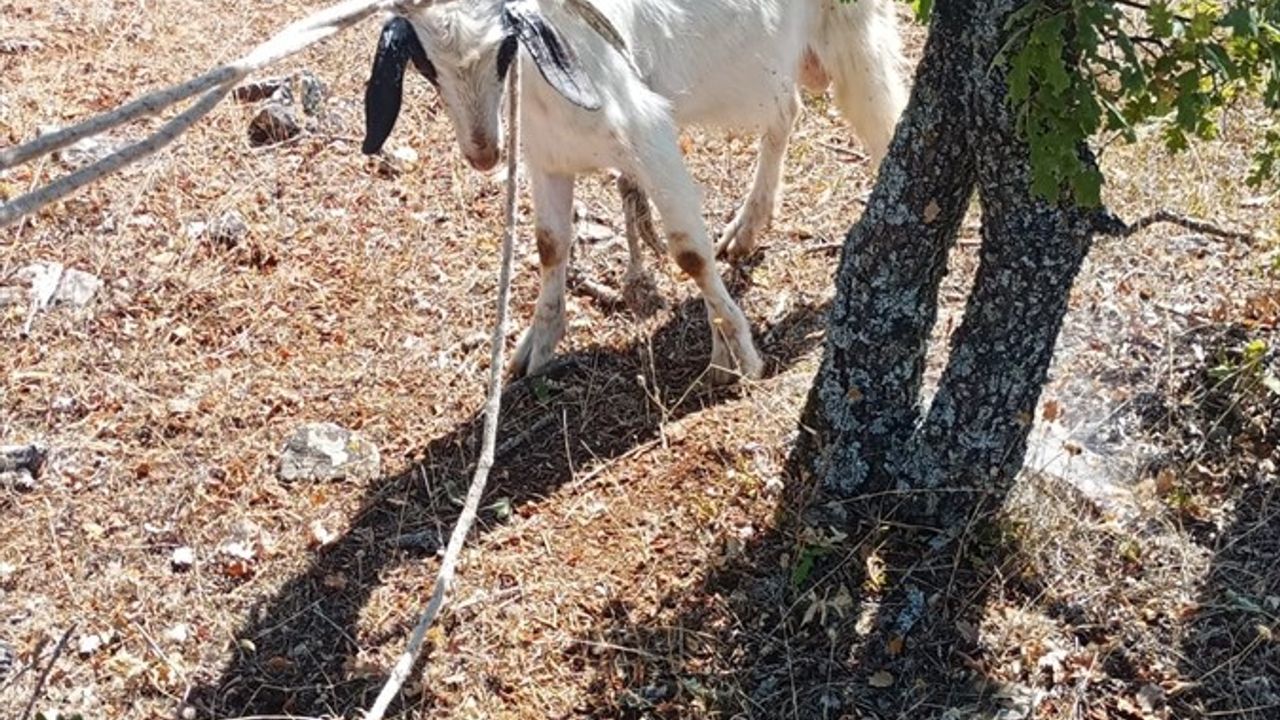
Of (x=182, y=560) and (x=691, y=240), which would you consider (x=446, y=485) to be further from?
(x=691, y=240)

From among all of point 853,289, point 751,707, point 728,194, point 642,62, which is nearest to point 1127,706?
point 751,707

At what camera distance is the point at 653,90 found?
4.72 m

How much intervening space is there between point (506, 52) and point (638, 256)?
1.43 meters

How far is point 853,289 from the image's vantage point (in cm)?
372

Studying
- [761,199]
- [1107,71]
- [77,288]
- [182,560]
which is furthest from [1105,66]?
[77,288]

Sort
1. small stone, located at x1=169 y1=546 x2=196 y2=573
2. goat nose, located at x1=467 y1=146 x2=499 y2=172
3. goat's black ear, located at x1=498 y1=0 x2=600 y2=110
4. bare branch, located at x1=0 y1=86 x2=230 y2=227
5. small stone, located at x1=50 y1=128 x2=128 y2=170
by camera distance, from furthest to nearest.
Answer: small stone, located at x1=50 y1=128 x2=128 y2=170 → small stone, located at x1=169 y1=546 x2=196 y2=573 → goat nose, located at x1=467 y1=146 x2=499 y2=172 → goat's black ear, located at x1=498 y1=0 x2=600 y2=110 → bare branch, located at x1=0 y1=86 x2=230 y2=227

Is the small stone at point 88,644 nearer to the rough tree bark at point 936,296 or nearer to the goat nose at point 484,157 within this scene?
the goat nose at point 484,157

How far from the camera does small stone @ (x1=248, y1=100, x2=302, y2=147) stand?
20.4 ft

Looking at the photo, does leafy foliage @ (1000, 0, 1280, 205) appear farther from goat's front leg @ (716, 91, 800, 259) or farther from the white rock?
the white rock

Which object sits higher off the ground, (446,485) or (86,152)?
(86,152)

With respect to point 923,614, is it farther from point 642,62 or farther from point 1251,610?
point 642,62

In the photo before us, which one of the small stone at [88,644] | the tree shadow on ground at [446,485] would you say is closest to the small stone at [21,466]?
the small stone at [88,644]

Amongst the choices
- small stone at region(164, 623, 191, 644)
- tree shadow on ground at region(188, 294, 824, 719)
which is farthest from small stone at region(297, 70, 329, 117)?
small stone at region(164, 623, 191, 644)

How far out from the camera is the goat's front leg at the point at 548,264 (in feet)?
15.8
